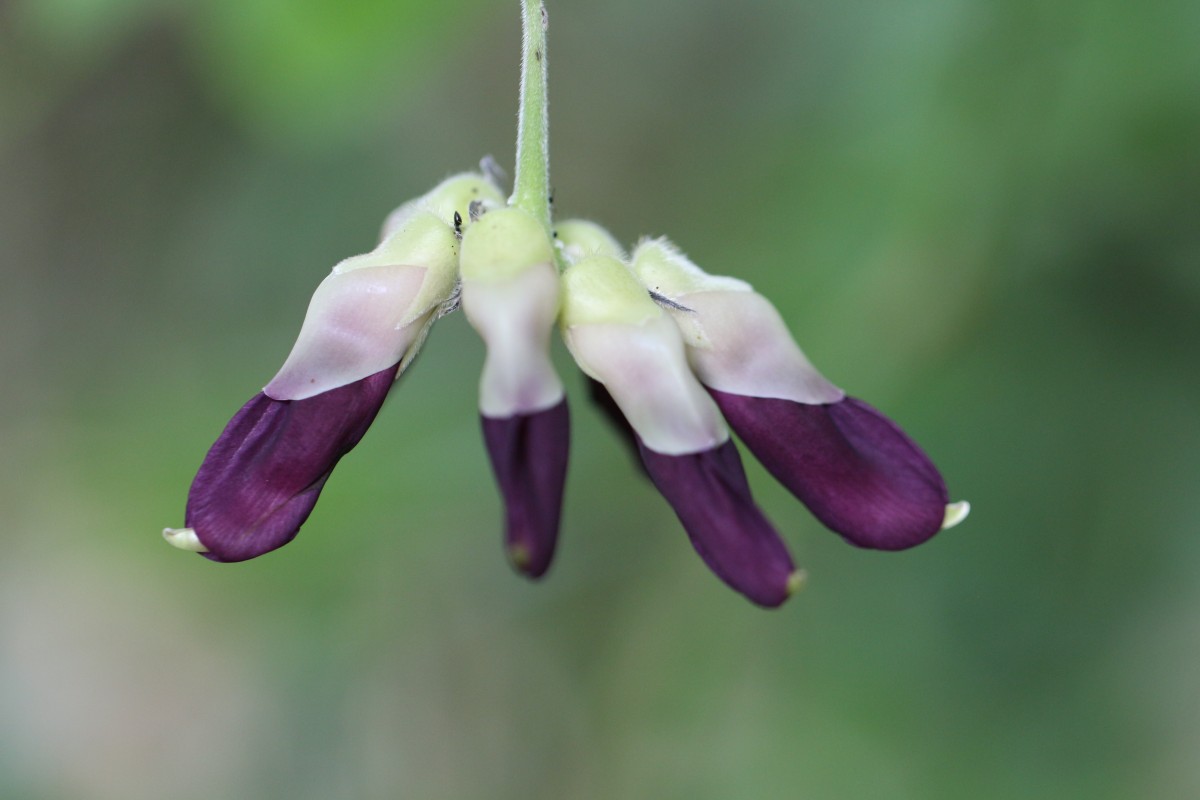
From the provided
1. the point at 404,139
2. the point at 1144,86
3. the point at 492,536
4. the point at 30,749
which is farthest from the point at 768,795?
the point at 30,749

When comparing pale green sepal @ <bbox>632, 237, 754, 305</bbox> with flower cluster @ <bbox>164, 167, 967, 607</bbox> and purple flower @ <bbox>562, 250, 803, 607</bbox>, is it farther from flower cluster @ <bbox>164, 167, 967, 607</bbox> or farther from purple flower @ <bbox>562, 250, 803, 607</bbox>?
purple flower @ <bbox>562, 250, 803, 607</bbox>

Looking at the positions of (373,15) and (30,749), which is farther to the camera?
(30,749)

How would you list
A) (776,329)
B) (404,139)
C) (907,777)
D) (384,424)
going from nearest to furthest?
1. (776,329)
2. (907,777)
3. (384,424)
4. (404,139)

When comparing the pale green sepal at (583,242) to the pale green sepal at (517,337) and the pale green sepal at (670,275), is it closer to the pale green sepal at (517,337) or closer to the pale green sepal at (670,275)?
the pale green sepal at (670,275)

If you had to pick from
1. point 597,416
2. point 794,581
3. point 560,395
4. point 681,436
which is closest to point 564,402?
point 560,395

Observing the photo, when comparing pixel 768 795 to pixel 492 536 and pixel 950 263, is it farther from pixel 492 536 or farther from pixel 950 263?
pixel 950 263

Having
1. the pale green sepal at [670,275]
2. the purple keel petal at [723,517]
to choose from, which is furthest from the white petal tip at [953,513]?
the pale green sepal at [670,275]

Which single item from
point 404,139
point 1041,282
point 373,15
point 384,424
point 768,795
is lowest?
point 768,795
